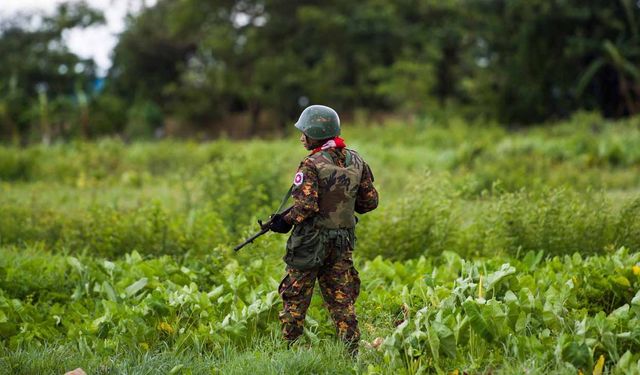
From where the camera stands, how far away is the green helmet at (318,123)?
5094 millimetres

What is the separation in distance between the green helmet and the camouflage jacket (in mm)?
118

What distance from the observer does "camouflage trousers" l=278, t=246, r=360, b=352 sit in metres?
5.11

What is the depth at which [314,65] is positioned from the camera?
28047 millimetres

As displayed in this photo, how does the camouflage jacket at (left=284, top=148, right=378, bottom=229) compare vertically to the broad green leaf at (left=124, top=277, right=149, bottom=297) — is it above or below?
above

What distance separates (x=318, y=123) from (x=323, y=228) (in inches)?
25.6

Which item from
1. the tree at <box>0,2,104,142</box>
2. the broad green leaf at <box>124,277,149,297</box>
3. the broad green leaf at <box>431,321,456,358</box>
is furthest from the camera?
the tree at <box>0,2,104,142</box>

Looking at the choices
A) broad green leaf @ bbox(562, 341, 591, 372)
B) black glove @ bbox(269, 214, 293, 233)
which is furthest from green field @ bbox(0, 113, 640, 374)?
black glove @ bbox(269, 214, 293, 233)

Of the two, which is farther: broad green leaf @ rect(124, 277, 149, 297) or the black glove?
broad green leaf @ rect(124, 277, 149, 297)

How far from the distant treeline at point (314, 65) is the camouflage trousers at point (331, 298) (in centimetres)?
1885

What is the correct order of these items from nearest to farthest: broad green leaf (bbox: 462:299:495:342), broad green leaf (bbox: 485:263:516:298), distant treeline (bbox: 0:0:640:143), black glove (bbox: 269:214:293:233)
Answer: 1. broad green leaf (bbox: 462:299:495:342)
2. black glove (bbox: 269:214:293:233)
3. broad green leaf (bbox: 485:263:516:298)
4. distant treeline (bbox: 0:0:640:143)

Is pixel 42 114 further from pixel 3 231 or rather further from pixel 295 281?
pixel 295 281

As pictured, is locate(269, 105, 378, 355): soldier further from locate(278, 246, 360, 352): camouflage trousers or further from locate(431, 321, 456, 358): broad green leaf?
locate(431, 321, 456, 358): broad green leaf

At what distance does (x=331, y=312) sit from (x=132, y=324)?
4.14 ft

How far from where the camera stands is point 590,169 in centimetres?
1436
